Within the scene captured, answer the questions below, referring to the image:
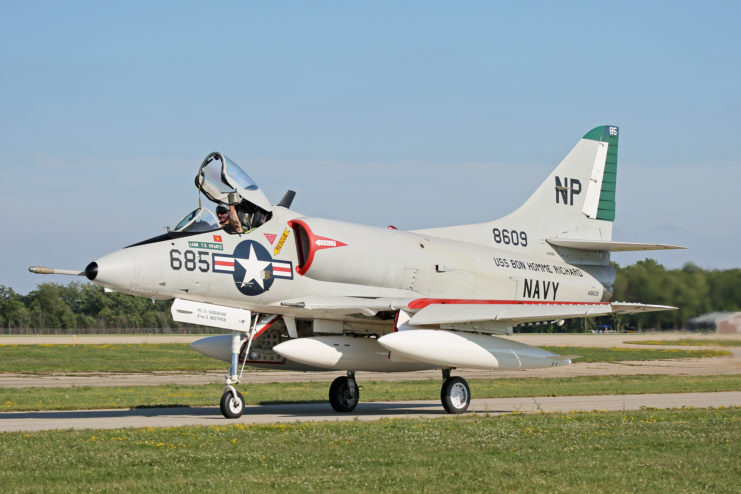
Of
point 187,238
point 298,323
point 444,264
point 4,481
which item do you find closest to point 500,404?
point 444,264

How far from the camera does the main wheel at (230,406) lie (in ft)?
49.3

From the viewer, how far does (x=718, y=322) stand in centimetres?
2248

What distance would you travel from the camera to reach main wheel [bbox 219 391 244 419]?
15.0m

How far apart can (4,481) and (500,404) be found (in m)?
13.4

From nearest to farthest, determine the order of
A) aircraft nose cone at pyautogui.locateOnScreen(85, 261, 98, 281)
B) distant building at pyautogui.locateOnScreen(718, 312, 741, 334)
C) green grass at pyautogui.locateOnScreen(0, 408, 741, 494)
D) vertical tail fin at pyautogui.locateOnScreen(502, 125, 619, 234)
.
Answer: green grass at pyautogui.locateOnScreen(0, 408, 741, 494), aircraft nose cone at pyautogui.locateOnScreen(85, 261, 98, 281), vertical tail fin at pyautogui.locateOnScreen(502, 125, 619, 234), distant building at pyautogui.locateOnScreen(718, 312, 741, 334)

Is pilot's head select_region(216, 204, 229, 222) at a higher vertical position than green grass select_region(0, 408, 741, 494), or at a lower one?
higher

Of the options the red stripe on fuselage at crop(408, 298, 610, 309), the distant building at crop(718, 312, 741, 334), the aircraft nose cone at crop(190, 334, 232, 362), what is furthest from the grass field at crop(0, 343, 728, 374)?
the aircraft nose cone at crop(190, 334, 232, 362)

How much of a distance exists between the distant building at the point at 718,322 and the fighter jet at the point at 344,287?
4.25 m

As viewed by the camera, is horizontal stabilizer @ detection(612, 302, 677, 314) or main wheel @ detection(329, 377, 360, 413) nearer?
horizontal stabilizer @ detection(612, 302, 677, 314)

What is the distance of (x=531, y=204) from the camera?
20.8 meters

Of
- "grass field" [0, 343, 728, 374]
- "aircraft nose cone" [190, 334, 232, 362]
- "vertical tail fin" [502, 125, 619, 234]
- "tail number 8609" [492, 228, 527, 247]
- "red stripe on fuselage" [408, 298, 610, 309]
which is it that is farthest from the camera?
"grass field" [0, 343, 728, 374]

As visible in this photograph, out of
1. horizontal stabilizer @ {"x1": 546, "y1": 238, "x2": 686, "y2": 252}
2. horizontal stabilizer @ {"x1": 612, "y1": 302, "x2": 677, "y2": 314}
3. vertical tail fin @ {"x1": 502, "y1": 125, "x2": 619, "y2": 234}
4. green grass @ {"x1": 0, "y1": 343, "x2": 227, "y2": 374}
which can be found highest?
vertical tail fin @ {"x1": 502, "y1": 125, "x2": 619, "y2": 234}

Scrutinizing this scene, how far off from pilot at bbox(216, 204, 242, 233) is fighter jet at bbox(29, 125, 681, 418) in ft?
0.08

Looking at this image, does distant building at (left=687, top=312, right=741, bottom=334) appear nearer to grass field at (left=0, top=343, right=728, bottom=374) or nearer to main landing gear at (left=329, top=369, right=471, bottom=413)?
main landing gear at (left=329, top=369, right=471, bottom=413)
